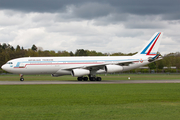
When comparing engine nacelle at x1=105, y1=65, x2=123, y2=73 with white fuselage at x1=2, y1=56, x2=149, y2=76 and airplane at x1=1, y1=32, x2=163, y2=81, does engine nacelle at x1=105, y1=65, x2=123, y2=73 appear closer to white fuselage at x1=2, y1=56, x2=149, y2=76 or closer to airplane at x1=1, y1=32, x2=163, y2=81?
airplane at x1=1, y1=32, x2=163, y2=81

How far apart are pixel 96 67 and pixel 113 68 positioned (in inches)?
103

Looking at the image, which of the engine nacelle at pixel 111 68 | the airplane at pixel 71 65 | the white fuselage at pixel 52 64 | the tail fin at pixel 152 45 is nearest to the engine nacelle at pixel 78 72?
the airplane at pixel 71 65

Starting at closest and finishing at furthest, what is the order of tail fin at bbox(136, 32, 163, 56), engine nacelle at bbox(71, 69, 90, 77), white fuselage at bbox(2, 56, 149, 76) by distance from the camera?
engine nacelle at bbox(71, 69, 90, 77), white fuselage at bbox(2, 56, 149, 76), tail fin at bbox(136, 32, 163, 56)

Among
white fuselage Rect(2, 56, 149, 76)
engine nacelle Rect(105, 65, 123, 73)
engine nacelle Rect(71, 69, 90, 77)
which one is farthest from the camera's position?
white fuselage Rect(2, 56, 149, 76)

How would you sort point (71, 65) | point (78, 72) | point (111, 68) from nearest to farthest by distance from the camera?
point (78, 72) < point (111, 68) < point (71, 65)

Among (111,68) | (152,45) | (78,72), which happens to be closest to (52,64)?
(78,72)

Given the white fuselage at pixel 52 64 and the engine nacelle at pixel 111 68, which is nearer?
the engine nacelle at pixel 111 68

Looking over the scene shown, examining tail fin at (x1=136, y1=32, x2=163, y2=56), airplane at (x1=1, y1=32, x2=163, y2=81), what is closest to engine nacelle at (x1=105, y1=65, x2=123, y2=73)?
airplane at (x1=1, y1=32, x2=163, y2=81)

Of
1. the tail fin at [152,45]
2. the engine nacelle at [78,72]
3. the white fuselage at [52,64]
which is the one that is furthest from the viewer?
the tail fin at [152,45]

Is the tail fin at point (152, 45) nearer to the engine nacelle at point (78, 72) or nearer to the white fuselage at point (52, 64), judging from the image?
the white fuselage at point (52, 64)

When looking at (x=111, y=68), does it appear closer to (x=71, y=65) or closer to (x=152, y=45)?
(x=71, y=65)

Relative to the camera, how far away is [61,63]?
133ft
